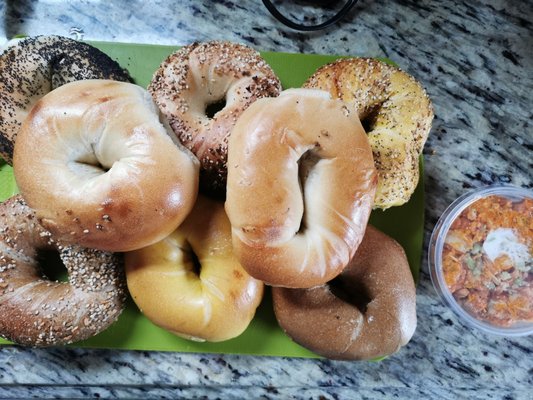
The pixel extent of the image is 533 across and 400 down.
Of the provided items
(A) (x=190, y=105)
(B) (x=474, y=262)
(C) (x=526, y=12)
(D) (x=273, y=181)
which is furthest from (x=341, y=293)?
(C) (x=526, y=12)

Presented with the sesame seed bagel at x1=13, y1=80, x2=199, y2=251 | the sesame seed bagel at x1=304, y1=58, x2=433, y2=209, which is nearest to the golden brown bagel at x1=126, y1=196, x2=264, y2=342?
the sesame seed bagel at x1=13, y1=80, x2=199, y2=251

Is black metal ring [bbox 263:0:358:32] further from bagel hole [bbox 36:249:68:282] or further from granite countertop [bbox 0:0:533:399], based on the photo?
bagel hole [bbox 36:249:68:282]

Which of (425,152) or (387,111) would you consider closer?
(387,111)

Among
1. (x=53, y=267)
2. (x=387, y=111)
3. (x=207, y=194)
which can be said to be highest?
(x=387, y=111)

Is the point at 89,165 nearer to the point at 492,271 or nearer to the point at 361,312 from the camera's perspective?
the point at 361,312

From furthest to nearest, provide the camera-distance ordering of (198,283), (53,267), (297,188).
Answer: (53,267), (198,283), (297,188)

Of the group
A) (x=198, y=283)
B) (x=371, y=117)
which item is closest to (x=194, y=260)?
(x=198, y=283)

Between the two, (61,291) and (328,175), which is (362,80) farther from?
(61,291)
